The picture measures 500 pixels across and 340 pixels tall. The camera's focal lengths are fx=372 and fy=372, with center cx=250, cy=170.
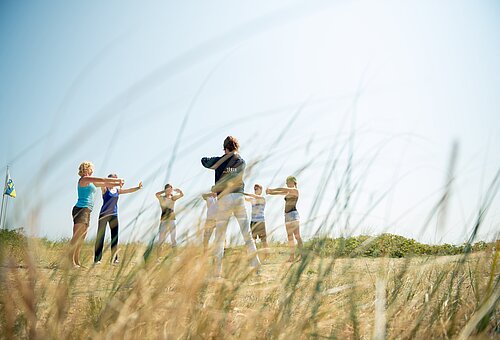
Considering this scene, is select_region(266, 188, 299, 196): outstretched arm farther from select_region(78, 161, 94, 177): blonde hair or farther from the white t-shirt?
select_region(78, 161, 94, 177): blonde hair

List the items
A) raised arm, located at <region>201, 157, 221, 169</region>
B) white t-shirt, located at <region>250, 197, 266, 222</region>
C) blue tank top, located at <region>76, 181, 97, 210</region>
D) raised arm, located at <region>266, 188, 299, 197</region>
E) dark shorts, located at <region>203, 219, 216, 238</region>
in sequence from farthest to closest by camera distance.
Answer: blue tank top, located at <region>76, 181, 97, 210</region>
raised arm, located at <region>201, 157, 221, 169</region>
white t-shirt, located at <region>250, 197, 266, 222</region>
raised arm, located at <region>266, 188, 299, 197</region>
dark shorts, located at <region>203, 219, 216, 238</region>

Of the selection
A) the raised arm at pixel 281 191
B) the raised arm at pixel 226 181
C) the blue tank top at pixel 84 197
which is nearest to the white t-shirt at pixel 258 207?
the raised arm at pixel 281 191

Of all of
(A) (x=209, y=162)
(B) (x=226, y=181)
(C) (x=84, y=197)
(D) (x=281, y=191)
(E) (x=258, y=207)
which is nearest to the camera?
(B) (x=226, y=181)

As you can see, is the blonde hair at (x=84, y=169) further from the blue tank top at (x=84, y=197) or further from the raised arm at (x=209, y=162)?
the raised arm at (x=209, y=162)

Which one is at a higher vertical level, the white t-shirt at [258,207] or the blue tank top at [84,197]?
the blue tank top at [84,197]

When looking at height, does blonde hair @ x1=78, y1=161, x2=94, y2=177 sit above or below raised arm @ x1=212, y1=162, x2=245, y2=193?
above

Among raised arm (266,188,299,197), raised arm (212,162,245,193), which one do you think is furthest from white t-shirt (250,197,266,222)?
raised arm (212,162,245,193)

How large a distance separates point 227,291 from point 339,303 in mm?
603

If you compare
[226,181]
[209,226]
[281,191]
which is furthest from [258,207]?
[209,226]

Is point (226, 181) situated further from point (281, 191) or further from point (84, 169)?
point (84, 169)

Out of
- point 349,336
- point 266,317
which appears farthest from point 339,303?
point 266,317

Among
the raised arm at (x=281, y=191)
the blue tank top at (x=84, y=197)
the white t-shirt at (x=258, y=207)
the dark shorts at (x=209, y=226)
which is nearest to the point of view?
the dark shorts at (x=209, y=226)

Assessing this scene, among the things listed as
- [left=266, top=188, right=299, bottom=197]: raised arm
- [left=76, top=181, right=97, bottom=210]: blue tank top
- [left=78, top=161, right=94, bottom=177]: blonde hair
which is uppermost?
[left=78, top=161, right=94, bottom=177]: blonde hair

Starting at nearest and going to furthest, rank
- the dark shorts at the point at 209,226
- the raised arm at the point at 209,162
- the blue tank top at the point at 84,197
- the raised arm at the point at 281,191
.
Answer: the dark shorts at the point at 209,226 → the raised arm at the point at 281,191 → the raised arm at the point at 209,162 → the blue tank top at the point at 84,197
